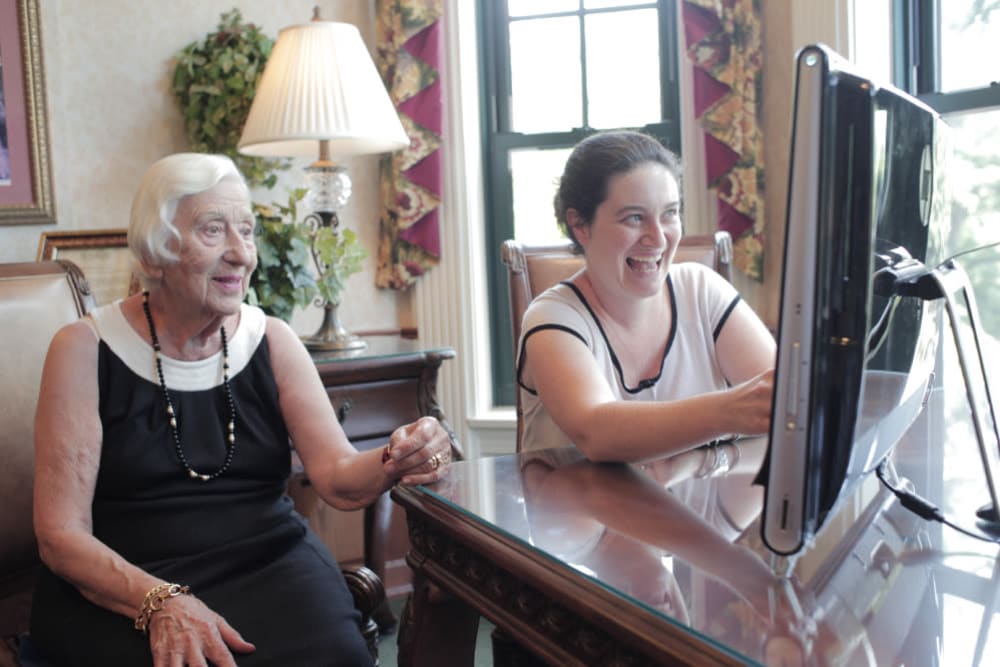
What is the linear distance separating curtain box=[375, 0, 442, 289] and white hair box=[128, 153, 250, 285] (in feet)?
5.62

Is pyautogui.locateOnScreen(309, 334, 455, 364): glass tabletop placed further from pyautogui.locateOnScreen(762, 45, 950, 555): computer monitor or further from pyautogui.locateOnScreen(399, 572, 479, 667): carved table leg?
pyautogui.locateOnScreen(762, 45, 950, 555): computer monitor

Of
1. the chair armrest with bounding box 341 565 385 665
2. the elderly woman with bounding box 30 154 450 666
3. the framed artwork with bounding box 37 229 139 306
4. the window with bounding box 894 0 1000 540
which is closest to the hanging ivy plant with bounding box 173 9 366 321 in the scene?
the framed artwork with bounding box 37 229 139 306

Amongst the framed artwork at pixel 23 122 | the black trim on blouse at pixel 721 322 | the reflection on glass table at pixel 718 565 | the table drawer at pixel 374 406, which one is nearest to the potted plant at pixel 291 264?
the table drawer at pixel 374 406

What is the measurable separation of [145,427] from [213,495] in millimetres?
164

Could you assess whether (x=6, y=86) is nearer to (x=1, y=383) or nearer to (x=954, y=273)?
(x=1, y=383)

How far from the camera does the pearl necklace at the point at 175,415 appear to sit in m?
1.67

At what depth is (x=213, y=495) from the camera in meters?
1.67

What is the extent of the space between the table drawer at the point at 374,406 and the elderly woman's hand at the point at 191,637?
3.91ft

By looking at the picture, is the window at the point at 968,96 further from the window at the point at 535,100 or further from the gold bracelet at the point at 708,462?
the gold bracelet at the point at 708,462

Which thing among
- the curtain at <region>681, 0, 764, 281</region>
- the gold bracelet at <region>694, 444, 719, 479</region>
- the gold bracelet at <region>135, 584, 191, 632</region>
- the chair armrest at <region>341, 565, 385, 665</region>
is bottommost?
the chair armrest at <region>341, 565, 385, 665</region>

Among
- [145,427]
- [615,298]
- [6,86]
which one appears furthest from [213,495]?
[6,86]

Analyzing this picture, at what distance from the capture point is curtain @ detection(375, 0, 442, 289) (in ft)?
11.1

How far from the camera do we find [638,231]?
1701 millimetres

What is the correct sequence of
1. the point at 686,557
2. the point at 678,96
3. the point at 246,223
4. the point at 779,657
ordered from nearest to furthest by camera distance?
the point at 779,657, the point at 686,557, the point at 246,223, the point at 678,96
